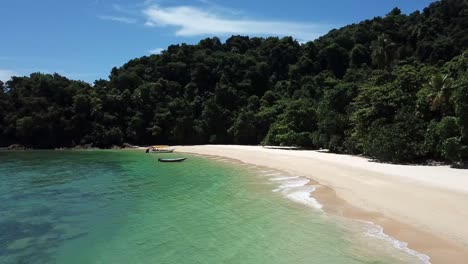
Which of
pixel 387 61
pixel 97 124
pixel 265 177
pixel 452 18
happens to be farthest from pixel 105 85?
pixel 452 18

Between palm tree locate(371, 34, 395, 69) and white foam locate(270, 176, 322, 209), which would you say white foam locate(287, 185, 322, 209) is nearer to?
white foam locate(270, 176, 322, 209)

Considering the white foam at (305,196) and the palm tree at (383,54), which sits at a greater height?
the palm tree at (383,54)

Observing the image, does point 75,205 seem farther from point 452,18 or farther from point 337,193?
point 452,18

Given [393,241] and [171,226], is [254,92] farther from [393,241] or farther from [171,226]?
[393,241]

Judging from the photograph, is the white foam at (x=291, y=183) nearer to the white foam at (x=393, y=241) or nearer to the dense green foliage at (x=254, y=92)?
the white foam at (x=393, y=241)

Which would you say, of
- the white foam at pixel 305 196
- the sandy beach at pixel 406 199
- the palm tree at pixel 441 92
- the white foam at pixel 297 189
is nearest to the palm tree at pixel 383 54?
the palm tree at pixel 441 92

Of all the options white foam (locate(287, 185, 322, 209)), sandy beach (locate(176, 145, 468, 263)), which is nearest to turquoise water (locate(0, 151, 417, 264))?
white foam (locate(287, 185, 322, 209))
